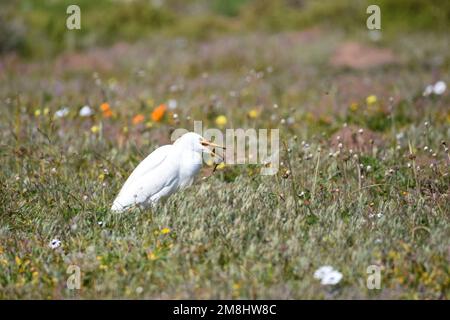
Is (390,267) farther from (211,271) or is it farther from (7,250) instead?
(7,250)

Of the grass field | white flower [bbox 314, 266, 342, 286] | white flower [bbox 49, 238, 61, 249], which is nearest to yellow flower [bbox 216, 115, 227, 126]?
the grass field

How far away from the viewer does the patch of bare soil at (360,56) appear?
40.1 feet

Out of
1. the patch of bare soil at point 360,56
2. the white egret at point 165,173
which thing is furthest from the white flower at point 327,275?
the patch of bare soil at point 360,56

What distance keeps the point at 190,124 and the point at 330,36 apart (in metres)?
6.71

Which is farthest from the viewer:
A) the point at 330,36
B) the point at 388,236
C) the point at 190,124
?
the point at 330,36

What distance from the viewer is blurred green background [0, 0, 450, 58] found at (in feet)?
47.4

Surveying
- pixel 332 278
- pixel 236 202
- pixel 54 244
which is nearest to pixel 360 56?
pixel 236 202

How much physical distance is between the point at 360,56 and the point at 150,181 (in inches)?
323

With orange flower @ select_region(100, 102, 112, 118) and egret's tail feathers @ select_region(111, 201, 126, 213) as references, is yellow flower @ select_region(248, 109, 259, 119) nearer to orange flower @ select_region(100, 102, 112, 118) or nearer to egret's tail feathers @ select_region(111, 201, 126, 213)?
orange flower @ select_region(100, 102, 112, 118)

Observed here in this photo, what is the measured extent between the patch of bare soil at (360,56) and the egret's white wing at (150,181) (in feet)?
23.6

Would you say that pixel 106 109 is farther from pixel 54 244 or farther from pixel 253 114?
pixel 54 244

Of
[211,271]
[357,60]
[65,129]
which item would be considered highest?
[357,60]

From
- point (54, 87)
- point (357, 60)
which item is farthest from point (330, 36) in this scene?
point (54, 87)

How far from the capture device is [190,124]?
7832mm
